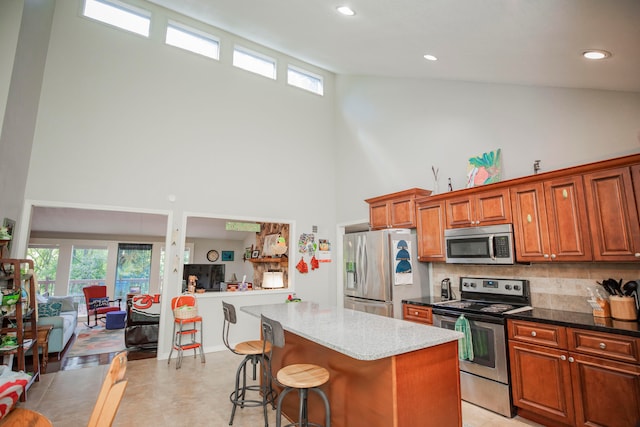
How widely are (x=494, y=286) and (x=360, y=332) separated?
2.05m

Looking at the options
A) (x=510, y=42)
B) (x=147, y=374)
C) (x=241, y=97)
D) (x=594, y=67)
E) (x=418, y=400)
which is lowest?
(x=147, y=374)

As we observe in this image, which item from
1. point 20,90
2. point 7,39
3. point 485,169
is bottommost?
point 485,169

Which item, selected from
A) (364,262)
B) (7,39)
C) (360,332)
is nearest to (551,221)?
(360,332)

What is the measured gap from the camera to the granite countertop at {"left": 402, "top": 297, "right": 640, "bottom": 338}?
223 cm

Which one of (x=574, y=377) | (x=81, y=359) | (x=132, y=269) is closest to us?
(x=574, y=377)

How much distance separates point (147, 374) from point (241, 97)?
454cm

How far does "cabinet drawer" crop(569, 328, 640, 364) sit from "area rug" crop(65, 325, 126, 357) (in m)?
6.01

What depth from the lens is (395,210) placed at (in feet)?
14.5

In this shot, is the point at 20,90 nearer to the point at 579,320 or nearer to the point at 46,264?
the point at 579,320

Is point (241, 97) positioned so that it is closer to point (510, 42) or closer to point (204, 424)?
point (510, 42)

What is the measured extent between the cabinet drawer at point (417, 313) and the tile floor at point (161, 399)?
2.67 feet

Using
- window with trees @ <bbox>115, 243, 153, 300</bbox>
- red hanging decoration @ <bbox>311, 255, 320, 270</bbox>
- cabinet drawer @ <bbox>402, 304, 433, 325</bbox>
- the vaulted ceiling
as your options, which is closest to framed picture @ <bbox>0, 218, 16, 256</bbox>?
the vaulted ceiling

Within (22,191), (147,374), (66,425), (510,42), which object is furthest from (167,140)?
(510,42)

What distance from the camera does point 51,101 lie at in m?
4.44
